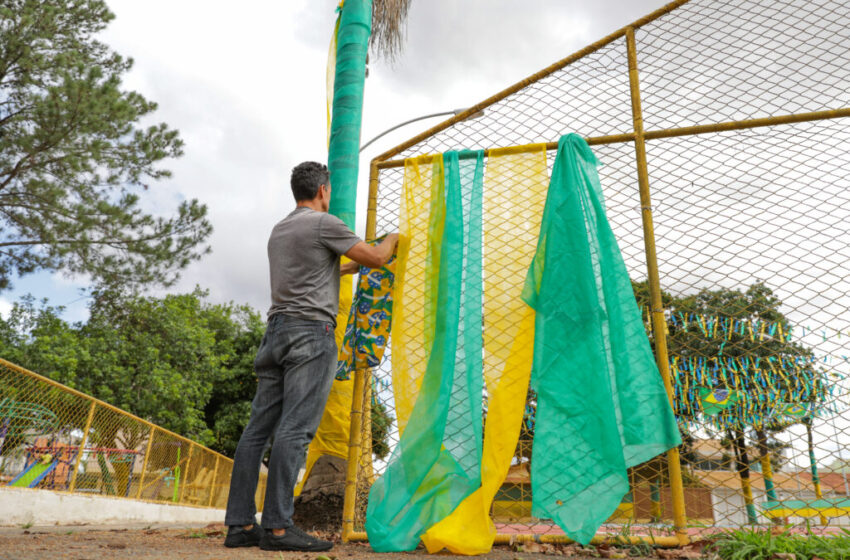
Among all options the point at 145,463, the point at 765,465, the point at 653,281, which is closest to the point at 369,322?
the point at 653,281

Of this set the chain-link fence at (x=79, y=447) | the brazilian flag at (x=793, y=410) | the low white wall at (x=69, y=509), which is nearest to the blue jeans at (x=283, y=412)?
the brazilian flag at (x=793, y=410)

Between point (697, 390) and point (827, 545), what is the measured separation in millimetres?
1643

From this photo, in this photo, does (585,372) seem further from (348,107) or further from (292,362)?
(348,107)

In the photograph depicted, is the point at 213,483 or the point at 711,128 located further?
the point at 213,483

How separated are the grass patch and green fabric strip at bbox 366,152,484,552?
1141 mm

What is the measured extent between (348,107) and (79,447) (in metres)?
6.54

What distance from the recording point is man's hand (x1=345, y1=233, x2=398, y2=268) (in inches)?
119

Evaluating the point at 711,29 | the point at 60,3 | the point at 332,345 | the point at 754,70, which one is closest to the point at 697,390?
the point at 754,70

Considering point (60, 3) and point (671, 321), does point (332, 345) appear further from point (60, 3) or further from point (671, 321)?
point (60, 3)

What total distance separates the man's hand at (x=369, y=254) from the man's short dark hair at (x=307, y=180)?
0.50 metres

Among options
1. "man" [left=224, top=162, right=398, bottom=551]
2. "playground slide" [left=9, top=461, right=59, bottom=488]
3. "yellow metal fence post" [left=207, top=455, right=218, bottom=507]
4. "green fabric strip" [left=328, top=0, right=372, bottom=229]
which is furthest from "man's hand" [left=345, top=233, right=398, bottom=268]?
"yellow metal fence post" [left=207, top=455, right=218, bottom=507]

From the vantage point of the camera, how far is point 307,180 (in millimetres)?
3232

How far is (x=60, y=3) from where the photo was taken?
13336mm

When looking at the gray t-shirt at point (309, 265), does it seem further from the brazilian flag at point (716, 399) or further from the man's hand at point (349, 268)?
the brazilian flag at point (716, 399)
